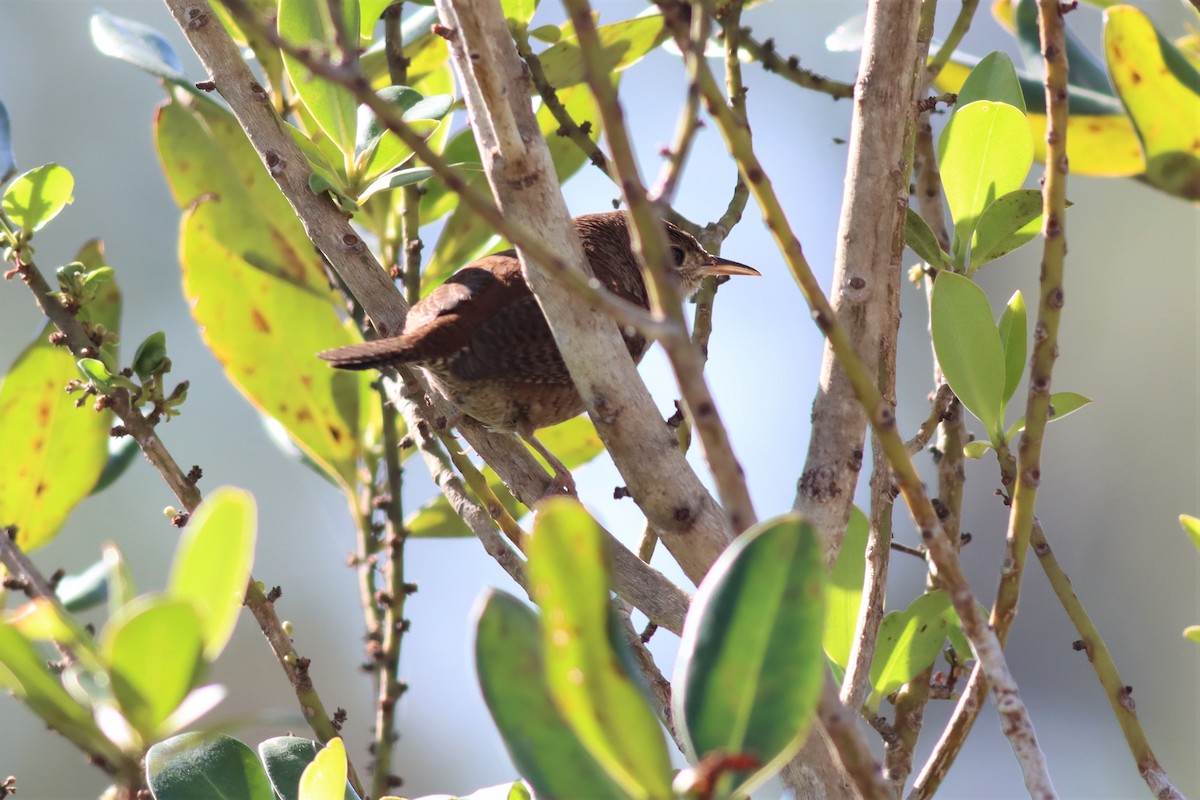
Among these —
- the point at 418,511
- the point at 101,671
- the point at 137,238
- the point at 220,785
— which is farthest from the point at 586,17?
the point at 137,238

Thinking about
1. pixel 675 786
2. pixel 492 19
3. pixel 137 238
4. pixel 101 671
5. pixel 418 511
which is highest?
pixel 137 238

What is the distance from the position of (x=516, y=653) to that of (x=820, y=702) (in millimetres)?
185

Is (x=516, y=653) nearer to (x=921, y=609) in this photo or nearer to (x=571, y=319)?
(x=571, y=319)

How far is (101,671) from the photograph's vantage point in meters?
0.78

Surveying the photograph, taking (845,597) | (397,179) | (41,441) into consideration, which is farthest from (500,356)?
(845,597)

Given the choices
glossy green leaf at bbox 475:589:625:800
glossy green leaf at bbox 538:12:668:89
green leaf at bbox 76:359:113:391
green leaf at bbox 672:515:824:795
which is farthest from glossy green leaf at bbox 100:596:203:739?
glossy green leaf at bbox 538:12:668:89

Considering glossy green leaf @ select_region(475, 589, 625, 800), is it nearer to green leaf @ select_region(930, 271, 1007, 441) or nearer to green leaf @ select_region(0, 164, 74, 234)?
green leaf @ select_region(930, 271, 1007, 441)

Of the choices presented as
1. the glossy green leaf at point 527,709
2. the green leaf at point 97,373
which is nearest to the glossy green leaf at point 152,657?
the glossy green leaf at point 527,709

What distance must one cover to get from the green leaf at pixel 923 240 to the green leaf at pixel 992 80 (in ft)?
0.62

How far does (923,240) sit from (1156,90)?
0.48 metres

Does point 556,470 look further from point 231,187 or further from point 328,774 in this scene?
point 328,774

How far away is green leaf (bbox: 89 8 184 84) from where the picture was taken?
5.06ft

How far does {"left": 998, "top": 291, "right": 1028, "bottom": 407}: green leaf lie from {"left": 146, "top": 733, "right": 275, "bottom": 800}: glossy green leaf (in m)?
0.83

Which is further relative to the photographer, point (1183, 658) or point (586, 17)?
point (1183, 658)
